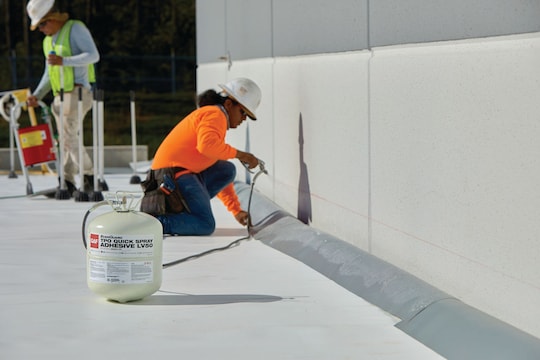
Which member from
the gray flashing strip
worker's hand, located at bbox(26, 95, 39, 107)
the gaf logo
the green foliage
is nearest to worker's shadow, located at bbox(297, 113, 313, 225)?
the gray flashing strip

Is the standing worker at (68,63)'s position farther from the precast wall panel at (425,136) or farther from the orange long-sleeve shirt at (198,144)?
the orange long-sleeve shirt at (198,144)

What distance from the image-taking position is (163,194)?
8328 millimetres

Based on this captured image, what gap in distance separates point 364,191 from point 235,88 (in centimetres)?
182

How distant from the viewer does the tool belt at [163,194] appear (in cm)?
828

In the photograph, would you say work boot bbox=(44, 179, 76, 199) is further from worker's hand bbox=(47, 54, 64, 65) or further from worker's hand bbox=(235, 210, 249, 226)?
worker's hand bbox=(235, 210, 249, 226)

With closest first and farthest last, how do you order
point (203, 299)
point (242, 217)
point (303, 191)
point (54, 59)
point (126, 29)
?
1. point (203, 299)
2. point (303, 191)
3. point (242, 217)
4. point (54, 59)
5. point (126, 29)

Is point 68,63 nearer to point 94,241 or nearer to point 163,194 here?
point 163,194

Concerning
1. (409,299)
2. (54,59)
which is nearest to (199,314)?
(409,299)

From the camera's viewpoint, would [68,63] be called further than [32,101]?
No

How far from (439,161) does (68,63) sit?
5970 mm

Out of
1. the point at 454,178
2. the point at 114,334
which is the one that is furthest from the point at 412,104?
the point at 114,334

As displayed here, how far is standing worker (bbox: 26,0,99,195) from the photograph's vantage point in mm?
10812

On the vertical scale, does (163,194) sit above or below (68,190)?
above

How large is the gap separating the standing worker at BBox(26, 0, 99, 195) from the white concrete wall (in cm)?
311
